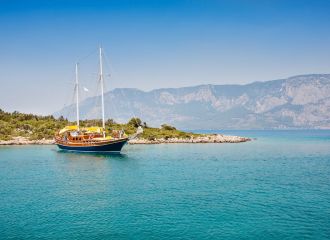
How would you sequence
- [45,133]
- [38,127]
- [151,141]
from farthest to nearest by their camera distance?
[38,127] < [45,133] < [151,141]

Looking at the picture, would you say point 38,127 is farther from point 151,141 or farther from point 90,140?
point 90,140

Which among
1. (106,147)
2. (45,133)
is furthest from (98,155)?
(45,133)

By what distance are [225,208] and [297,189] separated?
1205cm

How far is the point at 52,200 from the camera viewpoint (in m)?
35.2

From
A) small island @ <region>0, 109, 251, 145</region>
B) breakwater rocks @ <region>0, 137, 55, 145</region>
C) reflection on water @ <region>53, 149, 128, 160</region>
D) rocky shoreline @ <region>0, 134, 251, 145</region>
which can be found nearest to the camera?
reflection on water @ <region>53, 149, 128, 160</region>

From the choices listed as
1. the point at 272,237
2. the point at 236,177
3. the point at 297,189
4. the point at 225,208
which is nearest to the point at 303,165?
the point at 236,177

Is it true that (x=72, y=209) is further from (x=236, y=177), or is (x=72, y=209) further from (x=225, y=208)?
(x=236, y=177)

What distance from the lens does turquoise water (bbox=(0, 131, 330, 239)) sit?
26172 mm

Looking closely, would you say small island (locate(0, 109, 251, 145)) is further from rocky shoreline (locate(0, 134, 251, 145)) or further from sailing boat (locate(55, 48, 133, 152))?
sailing boat (locate(55, 48, 133, 152))

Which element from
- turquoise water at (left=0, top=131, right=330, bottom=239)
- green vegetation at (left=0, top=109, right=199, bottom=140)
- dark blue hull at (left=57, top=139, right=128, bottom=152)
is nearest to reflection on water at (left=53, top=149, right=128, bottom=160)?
dark blue hull at (left=57, top=139, right=128, bottom=152)

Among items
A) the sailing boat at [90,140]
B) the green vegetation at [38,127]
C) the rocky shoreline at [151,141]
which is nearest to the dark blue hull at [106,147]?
the sailing boat at [90,140]

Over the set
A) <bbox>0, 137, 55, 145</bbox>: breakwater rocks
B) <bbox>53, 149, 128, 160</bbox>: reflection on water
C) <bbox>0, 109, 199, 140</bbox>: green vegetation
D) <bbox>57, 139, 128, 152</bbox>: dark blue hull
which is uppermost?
<bbox>0, 109, 199, 140</bbox>: green vegetation

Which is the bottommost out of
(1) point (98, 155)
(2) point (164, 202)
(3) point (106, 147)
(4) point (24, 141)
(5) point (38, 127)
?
(2) point (164, 202)

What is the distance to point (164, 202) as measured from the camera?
34.1m
